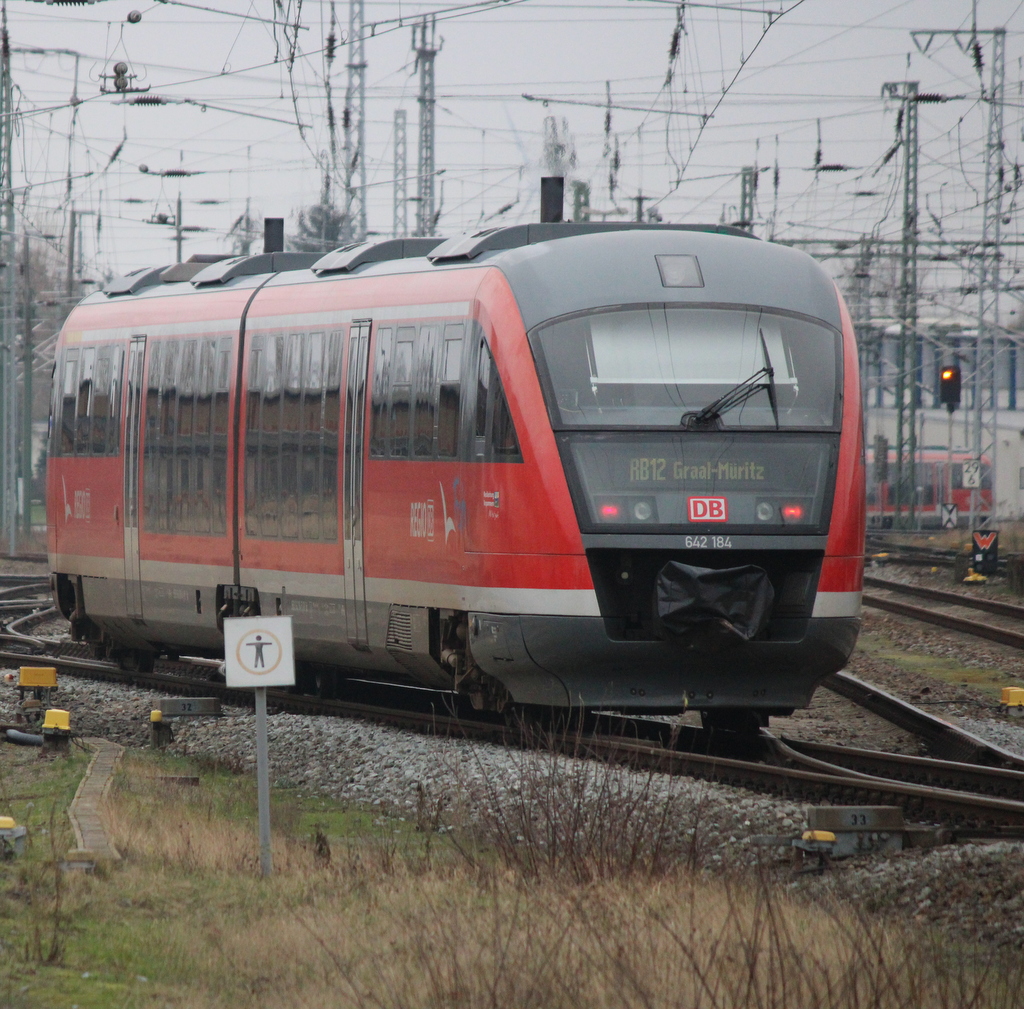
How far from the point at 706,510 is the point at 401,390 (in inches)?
111

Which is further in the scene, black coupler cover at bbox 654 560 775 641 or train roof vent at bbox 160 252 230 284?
train roof vent at bbox 160 252 230 284

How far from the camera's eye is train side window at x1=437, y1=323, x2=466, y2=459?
39.4ft

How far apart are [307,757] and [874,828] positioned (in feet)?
18.0

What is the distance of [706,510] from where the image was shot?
11.1 m

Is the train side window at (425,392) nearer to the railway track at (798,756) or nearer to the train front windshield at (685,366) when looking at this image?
the train front windshield at (685,366)

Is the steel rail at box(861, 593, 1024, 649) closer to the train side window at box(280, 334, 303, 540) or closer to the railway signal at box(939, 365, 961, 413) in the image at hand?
the train side window at box(280, 334, 303, 540)

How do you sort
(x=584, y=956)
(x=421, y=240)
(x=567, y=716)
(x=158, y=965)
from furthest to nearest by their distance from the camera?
1. (x=421, y=240)
2. (x=567, y=716)
3. (x=158, y=965)
4. (x=584, y=956)

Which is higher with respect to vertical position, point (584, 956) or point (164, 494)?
point (164, 494)

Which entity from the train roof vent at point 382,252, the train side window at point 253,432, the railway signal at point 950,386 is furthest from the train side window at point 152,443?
the railway signal at point 950,386

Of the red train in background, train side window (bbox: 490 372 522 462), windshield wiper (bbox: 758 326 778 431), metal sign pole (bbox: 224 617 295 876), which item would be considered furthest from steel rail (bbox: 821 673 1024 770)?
the red train in background

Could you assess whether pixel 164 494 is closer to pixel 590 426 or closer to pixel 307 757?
pixel 307 757

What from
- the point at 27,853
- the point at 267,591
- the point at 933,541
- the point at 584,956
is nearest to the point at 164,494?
the point at 267,591

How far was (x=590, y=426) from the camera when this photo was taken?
11.2 meters

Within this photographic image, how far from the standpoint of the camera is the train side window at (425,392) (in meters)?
12.3
